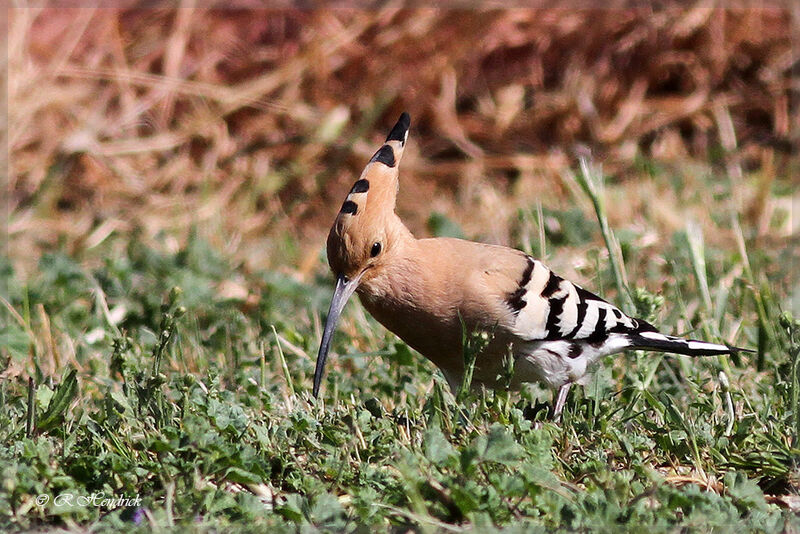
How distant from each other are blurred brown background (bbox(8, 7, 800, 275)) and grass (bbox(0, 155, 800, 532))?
2254 millimetres

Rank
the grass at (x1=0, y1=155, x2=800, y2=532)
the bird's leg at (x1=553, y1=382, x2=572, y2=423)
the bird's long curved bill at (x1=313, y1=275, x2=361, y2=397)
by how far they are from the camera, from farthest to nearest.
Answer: the bird's long curved bill at (x1=313, y1=275, x2=361, y2=397) < the bird's leg at (x1=553, y1=382, x2=572, y2=423) < the grass at (x1=0, y1=155, x2=800, y2=532)

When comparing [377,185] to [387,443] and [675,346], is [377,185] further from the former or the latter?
[675,346]

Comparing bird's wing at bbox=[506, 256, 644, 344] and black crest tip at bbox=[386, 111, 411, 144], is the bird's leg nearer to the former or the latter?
bird's wing at bbox=[506, 256, 644, 344]

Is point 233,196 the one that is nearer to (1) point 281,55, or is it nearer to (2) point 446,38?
(1) point 281,55

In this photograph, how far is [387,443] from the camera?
2.25 metres

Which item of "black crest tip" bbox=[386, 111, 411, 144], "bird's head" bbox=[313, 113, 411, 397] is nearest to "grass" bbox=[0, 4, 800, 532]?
"bird's head" bbox=[313, 113, 411, 397]

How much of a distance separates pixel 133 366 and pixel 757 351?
1626 mm

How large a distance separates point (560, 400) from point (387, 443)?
0.54 m

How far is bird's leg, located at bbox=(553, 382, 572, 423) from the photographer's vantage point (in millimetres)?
2547

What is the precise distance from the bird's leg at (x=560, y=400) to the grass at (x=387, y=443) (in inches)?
1.4

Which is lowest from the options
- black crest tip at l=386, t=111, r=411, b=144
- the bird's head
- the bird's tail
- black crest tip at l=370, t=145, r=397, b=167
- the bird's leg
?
the bird's leg

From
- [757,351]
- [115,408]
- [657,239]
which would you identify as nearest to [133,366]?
[115,408]

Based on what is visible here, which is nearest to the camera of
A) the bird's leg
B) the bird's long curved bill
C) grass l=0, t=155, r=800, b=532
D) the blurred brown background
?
grass l=0, t=155, r=800, b=532

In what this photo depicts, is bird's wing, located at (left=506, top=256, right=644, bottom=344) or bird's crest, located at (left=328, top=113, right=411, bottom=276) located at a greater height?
bird's crest, located at (left=328, top=113, right=411, bottom=276)
